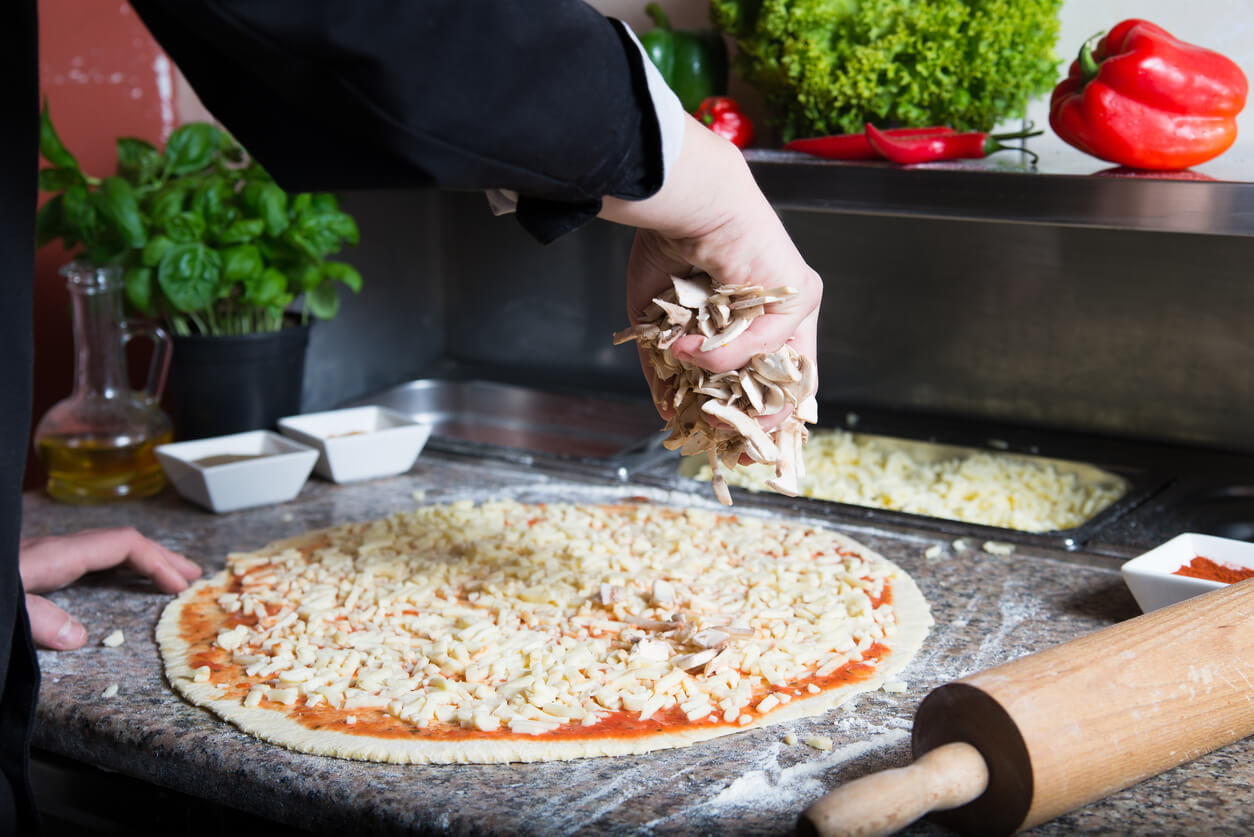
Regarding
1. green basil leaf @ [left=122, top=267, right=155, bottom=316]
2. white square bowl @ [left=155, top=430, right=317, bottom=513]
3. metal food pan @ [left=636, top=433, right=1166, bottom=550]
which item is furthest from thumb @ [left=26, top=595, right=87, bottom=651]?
metal food pan @ [left=636, top=433, right=1166, bottom=550]

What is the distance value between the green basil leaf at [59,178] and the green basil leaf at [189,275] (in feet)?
0.68

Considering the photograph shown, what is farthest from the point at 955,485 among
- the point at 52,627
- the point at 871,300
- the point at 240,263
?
the point at 52,627

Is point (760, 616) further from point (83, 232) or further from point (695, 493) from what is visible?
point (83, 232)

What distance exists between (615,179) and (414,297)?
5.73 ft

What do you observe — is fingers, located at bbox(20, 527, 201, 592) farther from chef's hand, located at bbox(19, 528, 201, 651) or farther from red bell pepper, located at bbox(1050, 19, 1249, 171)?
red bell pepper, located at bbox(1050, 19, 1249, 171)

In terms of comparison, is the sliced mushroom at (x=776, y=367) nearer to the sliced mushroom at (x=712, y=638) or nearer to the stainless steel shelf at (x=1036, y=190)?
the sliced mushroom at (x=712, y=638)

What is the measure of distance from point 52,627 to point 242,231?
0.78m

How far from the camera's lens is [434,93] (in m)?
0.71

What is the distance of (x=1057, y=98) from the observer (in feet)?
5.13

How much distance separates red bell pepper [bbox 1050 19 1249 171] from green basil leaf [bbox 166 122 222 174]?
139cm

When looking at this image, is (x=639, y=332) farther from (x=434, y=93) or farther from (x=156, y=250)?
(x=156, y=250)

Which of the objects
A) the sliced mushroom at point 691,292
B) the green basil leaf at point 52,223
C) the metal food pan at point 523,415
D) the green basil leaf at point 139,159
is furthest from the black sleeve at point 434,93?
the metal food pan at point 523,415

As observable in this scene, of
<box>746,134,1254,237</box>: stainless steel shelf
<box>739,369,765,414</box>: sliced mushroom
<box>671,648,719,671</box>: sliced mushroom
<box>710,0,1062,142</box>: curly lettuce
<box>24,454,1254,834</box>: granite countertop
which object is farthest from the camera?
<box>710,0,1062,142</box>: curly lettuce

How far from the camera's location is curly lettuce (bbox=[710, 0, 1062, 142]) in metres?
1.69
